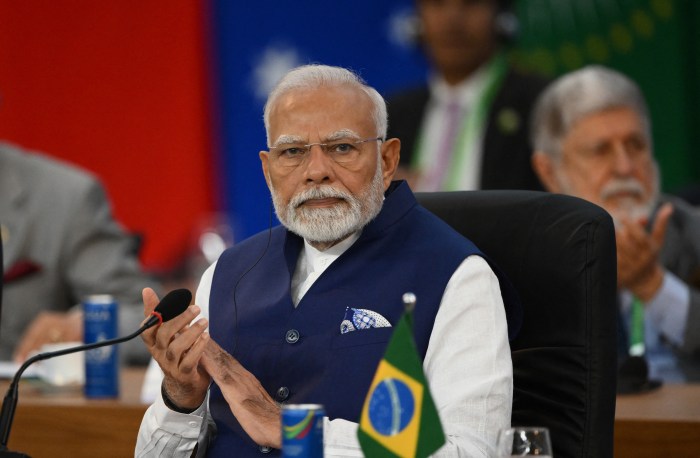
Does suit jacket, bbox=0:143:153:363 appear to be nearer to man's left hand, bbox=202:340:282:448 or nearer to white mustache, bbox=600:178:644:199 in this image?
white mustache, bbox=600:178:644:199

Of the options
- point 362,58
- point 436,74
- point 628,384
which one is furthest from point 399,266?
point 362,58

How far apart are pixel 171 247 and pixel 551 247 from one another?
3.60 metres

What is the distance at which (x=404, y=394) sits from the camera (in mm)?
1426

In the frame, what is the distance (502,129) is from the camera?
173 inches

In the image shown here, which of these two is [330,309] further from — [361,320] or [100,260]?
[100,260]

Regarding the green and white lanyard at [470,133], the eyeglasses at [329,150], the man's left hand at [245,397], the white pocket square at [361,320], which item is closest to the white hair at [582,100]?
the green and white lanyard at [470,133]

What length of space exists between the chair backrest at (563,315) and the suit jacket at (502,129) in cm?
221

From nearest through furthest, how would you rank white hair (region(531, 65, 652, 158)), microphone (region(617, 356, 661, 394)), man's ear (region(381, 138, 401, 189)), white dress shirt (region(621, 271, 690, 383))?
1. man's ear (region(381, 138, 401, 189))
2. microphone (region(617, 356, 661, 394))
3. white dress shirt (region(621, 271, 690, 383))
4. white hair (region(531, 65, 652, 158))

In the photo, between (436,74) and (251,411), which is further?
(436,74)

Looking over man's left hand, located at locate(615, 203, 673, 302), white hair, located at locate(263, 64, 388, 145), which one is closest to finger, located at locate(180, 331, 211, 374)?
white hair, located at locate(263, 64, 388, 145)

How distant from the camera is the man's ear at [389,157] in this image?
2098 mm

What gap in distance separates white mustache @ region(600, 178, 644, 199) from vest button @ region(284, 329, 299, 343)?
166 centimetres

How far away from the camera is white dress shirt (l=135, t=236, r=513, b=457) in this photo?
1750 mm

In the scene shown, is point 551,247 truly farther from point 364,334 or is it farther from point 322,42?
point 322,42
